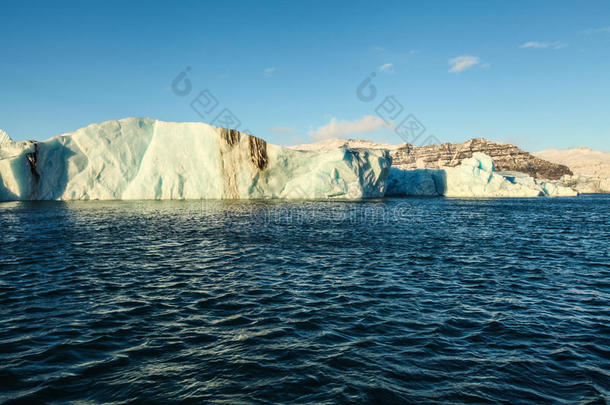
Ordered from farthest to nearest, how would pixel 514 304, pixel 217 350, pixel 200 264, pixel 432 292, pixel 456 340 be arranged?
pixel 200 264 → pixel 432 292 → pixel 514 304 → pixel 456 340 → pixel 217 350

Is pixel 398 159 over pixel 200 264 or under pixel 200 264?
over

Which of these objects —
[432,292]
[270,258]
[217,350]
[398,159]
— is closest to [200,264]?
[270,258]

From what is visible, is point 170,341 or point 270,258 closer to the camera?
point 170,341

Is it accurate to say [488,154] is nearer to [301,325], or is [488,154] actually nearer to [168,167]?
[168,167]

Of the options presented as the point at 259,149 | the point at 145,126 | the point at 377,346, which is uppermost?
the point at 145,126

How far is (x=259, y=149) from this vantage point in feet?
168

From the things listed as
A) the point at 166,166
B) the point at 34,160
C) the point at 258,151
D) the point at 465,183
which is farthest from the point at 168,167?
the point at 465,183

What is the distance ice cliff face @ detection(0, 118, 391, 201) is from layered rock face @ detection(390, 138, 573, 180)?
3800 inches

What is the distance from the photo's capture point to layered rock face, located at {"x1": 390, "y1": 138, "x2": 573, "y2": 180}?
5630 inches

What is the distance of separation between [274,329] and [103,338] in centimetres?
325

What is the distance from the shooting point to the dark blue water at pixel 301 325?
16.9ft

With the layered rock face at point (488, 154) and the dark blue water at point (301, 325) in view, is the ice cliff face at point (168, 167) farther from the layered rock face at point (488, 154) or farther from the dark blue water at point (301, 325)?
the layered rock face at point (488, 154)

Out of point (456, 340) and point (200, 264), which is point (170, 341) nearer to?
point (456, 340)

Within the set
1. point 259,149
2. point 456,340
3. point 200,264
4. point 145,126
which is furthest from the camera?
point 145,126
